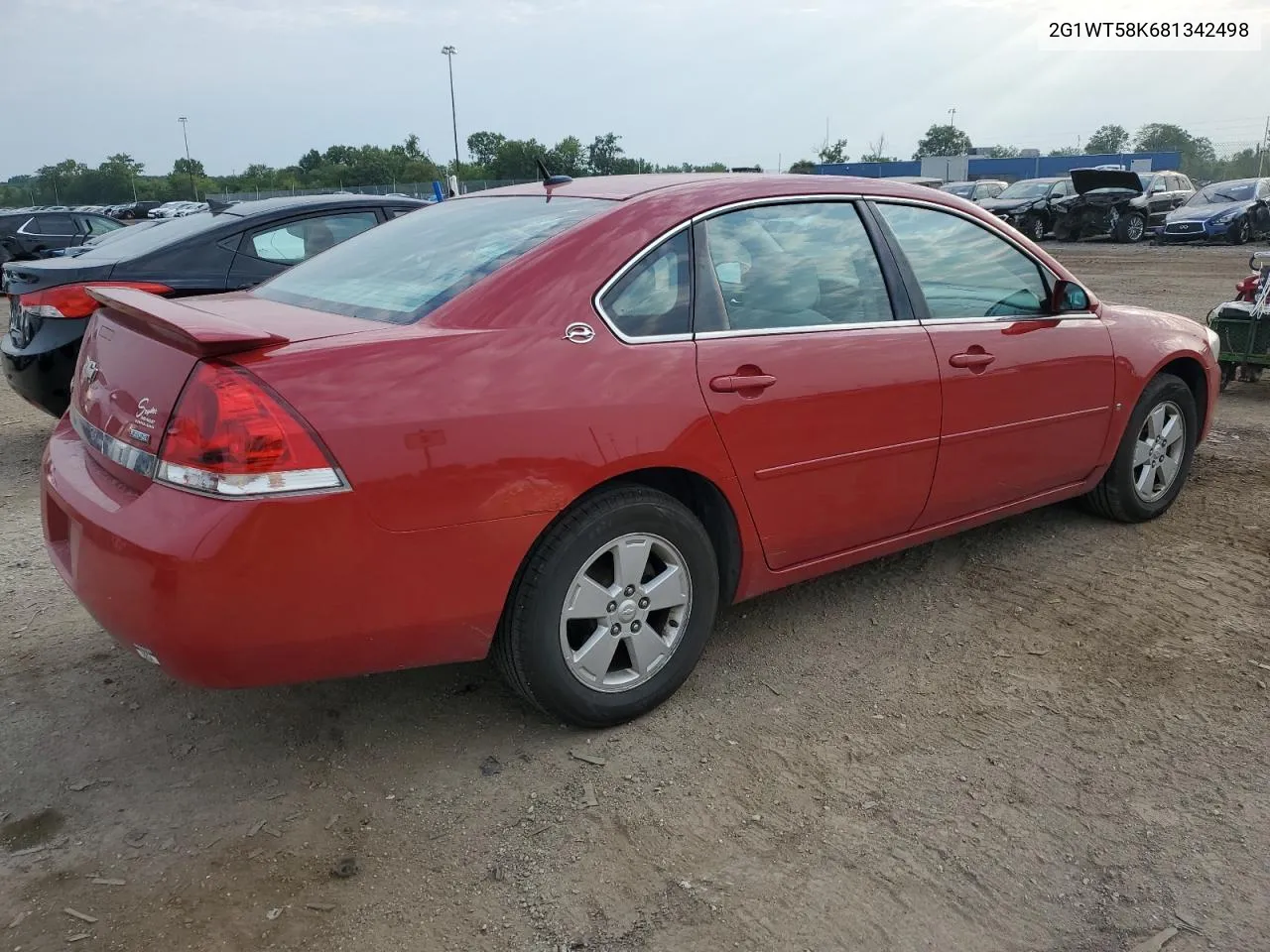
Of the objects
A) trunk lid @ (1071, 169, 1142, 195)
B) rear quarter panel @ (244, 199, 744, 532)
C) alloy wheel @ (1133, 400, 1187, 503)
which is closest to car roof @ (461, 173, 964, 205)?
rear quarter panel @ (244, 199, 744, 532)

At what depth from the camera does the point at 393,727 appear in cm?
308

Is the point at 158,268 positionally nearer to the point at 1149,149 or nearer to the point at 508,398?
the point at 508,398

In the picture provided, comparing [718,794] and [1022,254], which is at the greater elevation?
[1022,254]

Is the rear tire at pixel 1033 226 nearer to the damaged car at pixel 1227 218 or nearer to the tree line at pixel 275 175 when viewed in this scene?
the damaged car at pixel 1227 218

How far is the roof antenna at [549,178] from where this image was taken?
146 inches

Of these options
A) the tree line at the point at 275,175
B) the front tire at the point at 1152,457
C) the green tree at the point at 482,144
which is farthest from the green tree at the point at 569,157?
the front tire at the point at 1152,457

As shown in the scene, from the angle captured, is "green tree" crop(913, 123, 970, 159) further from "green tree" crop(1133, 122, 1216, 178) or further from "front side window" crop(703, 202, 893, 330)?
"front side window" crop(703, 202, 893, 330)

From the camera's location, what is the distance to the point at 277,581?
2375 millimetres

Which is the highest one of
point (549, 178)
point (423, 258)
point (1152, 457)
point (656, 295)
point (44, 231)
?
point (549, 178)

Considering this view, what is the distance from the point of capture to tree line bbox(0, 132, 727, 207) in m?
65.9

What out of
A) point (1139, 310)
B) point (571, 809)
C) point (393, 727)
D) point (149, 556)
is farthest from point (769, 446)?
point (1139, 310)

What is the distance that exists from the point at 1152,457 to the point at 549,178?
119 inches

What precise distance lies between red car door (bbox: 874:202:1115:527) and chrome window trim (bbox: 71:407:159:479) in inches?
99.0

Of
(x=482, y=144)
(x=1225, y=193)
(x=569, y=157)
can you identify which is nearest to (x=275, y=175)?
(x=482, y=144)
